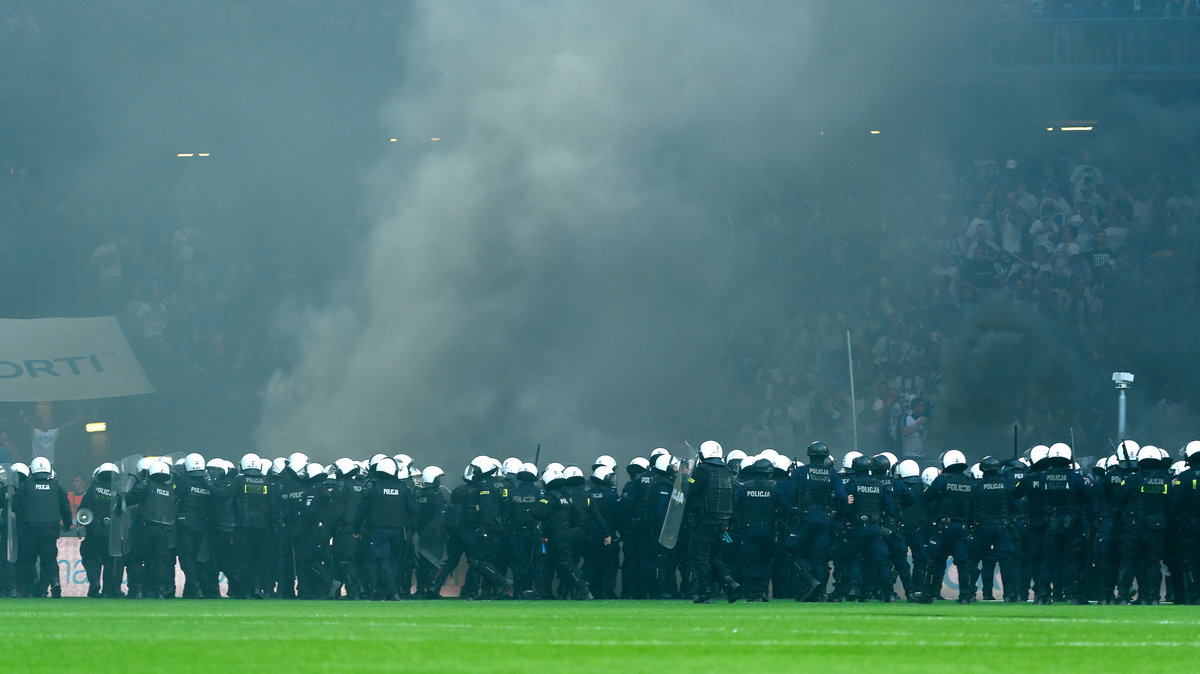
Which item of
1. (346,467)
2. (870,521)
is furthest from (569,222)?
(870,521)

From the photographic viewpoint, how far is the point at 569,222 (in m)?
28.6

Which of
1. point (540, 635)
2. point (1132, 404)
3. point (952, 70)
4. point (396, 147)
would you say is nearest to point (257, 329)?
point (396, 147)

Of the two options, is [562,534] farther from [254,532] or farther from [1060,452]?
[1060,452]

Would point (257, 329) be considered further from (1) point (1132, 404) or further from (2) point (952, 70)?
(1) point (1132, 404)

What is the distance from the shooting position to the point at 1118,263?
2616 cm

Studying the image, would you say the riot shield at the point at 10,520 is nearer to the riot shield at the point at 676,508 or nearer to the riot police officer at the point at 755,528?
the riot shield at the point at 676,508

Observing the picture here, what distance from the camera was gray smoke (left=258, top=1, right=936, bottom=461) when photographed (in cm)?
2761

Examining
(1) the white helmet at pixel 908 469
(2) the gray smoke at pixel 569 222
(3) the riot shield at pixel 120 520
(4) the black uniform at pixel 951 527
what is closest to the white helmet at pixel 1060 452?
(4) the black uniform at pixel 951 527

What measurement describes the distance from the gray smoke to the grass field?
12.9 m

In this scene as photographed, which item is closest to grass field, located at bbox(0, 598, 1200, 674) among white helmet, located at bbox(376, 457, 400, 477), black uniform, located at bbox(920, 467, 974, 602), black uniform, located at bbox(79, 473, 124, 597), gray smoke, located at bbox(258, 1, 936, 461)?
black uniform, located at bbox(920, 467, 974, 602)

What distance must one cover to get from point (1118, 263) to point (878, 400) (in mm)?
4443

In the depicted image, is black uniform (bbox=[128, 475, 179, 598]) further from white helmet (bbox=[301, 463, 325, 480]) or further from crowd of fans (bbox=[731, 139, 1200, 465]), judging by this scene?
crowd of fans (bbox=[731, 139, 1200, 465])

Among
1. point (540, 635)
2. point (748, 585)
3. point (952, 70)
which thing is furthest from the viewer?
point (952, 70)

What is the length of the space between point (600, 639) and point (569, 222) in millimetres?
18843
